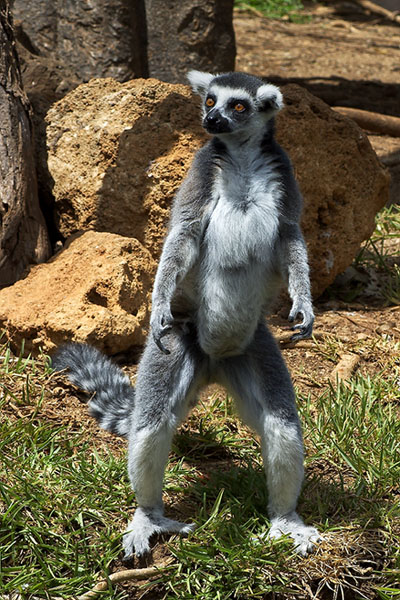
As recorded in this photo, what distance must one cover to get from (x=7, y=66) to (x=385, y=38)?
8.43 meters

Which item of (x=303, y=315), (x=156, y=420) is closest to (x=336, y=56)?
(x=303, y=315)

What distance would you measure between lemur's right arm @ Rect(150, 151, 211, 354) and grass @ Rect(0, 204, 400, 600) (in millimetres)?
971

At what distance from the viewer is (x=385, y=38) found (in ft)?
39.9

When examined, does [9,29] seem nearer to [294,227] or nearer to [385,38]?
[294,227]

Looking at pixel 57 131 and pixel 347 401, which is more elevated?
pixel 57 131

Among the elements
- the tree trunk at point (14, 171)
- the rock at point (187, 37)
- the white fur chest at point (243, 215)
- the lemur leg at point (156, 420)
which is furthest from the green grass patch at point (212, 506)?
the rock at point (187, 37)

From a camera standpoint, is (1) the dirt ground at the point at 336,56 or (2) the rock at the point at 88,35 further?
(1) the dirt ground at the point at 336,56

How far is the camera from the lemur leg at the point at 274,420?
11.4 ft

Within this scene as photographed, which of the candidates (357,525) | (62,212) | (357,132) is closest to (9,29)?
(62,212)

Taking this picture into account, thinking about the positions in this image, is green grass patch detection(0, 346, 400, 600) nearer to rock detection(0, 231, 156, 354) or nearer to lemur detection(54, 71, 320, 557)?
lemur detection(54, 71, 320, 557)

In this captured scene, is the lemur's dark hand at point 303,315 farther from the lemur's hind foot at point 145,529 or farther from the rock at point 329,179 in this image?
the rock at point 329,179

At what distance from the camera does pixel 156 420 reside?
11.4ft

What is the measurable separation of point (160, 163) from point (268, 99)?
2019 millimetres

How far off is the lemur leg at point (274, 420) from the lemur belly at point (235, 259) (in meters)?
0.10
